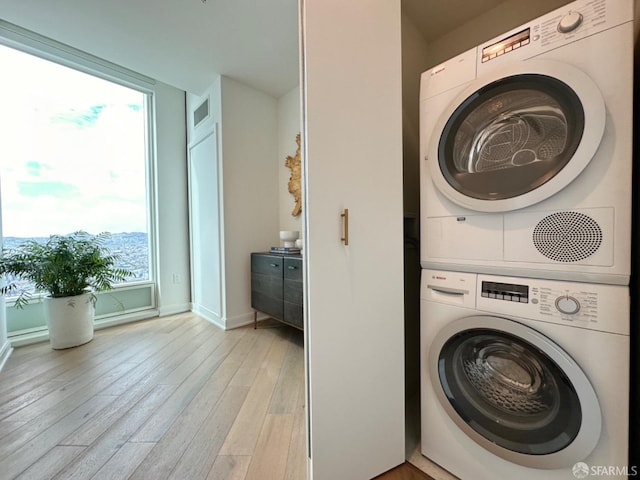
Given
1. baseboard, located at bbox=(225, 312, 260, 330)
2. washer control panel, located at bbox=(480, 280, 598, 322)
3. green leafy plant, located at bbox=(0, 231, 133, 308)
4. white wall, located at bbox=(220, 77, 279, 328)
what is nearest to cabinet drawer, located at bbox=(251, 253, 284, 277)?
white wall, located at bbox=(220, 77, 279, 328)

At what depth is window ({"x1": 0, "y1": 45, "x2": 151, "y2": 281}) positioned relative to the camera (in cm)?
222

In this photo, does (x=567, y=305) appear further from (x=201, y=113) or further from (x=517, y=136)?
(x=201, y=113)

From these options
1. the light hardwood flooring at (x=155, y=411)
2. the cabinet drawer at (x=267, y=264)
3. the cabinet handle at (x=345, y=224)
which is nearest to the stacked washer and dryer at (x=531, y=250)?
the cabinet handle at (x=345, y=224)

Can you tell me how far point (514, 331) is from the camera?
0.80 m

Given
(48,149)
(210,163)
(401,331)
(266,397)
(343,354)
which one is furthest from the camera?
(210,163)

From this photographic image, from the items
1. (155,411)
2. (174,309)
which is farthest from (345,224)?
(174,309)

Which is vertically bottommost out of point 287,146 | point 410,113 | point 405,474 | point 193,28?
point 405,474

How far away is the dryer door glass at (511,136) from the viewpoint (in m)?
0.76

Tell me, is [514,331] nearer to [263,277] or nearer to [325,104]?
[325,104]

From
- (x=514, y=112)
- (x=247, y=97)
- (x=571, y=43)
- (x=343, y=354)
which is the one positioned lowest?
(x=343, y=354)

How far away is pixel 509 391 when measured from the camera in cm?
87

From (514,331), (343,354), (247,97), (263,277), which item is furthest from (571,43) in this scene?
(247,97)

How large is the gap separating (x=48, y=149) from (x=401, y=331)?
11.5 ft

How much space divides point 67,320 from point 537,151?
3.39 meters
